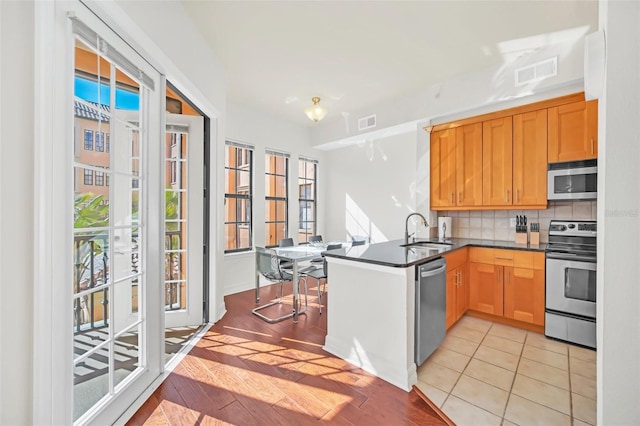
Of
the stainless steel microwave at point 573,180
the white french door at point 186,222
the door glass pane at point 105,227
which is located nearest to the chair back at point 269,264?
the white french door at point 186,222

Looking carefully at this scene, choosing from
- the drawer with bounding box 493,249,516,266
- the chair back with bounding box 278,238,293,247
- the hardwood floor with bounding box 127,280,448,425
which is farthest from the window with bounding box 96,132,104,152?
the drawer with bounding box 493,249,516,266

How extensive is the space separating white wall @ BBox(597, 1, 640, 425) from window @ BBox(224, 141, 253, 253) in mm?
4415

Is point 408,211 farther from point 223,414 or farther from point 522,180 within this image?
point 223,414

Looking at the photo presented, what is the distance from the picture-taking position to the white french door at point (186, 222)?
311 cm

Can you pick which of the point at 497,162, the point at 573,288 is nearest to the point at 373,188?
the point at 497,162

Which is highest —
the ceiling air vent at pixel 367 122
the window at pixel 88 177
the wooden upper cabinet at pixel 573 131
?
the ceiling air vent at pixel 367 122

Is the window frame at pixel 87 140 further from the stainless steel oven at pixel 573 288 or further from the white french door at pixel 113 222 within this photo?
the stainless steel oven at pixel 573 288

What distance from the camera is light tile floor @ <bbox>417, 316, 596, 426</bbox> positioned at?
180cm

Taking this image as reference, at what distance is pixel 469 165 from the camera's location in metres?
3.70

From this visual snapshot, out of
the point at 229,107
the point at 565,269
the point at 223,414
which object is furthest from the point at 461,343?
the point at 229,107

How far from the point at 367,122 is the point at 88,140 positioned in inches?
157

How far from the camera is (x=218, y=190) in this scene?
10.6 feet

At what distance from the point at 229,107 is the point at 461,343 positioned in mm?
4430

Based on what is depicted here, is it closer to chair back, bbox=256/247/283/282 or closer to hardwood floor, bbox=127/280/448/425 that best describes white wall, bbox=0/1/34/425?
hardwood floor, bbox=127/280/448/425
